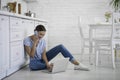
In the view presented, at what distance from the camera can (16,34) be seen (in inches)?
146

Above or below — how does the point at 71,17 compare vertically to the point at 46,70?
above

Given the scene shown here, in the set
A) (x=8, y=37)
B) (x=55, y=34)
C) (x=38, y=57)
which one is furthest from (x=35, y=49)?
(x=55, y=34)

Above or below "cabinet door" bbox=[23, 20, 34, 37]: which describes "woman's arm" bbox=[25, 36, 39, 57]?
below

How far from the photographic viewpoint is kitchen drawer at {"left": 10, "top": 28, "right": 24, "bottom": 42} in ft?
11.5

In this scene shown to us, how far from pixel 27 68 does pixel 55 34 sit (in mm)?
2822

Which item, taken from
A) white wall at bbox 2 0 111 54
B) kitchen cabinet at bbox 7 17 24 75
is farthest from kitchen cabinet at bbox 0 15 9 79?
white wall at bbox 2 0 111 54

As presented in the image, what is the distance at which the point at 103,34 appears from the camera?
21.9ft

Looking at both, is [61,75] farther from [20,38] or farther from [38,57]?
[20,38]

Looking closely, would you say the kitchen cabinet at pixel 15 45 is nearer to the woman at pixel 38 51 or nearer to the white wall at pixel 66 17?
the woman at pixel 38 51

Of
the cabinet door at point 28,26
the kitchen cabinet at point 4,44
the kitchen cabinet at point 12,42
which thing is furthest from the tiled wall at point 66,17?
the kitchen cabinet at point 4,44

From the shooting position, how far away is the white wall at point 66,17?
673 centimetres

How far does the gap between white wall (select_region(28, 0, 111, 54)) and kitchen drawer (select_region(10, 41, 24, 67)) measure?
2.91 meters

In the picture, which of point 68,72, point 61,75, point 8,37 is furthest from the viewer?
point 68,72

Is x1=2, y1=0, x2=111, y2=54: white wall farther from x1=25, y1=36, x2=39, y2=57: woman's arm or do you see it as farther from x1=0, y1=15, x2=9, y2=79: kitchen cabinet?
x1=0, y1=15, x2=9, y2=79: kitchen cabinet
